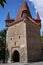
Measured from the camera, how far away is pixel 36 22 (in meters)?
30.4

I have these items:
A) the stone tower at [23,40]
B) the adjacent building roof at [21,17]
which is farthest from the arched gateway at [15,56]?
the adjacent building roof at [21,17]

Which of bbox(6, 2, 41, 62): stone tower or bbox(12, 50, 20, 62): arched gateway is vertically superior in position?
bbox(6, 2, 41, 62): stone tower

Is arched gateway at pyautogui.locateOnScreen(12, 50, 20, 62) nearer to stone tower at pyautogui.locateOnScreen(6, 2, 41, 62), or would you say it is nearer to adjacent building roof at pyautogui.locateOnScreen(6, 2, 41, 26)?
stone tower at pyautogui.locateOnScreen(6, 2, 41, 62)

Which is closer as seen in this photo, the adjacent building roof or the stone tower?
the stone tower

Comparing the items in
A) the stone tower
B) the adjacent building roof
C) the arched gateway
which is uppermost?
the adjacent building roof

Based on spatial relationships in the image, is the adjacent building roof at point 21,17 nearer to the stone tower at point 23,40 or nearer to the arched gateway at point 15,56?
the stone tower at point 23,40

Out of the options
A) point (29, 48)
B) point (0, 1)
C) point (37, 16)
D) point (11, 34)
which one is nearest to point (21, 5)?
point (37, 16)

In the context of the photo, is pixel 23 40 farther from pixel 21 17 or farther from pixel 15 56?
pixel 21 17

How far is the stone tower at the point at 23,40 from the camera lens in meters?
26.9

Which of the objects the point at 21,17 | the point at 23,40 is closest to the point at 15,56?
the point at 23,40

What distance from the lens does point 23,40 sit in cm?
2717

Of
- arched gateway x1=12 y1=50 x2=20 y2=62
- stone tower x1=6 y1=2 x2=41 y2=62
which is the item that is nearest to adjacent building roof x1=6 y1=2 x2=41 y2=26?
stone tower x1=6 y1=2 x2=41 y2=62

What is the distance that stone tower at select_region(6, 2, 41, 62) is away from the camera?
2691 cm

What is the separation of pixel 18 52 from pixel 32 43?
2822mm
